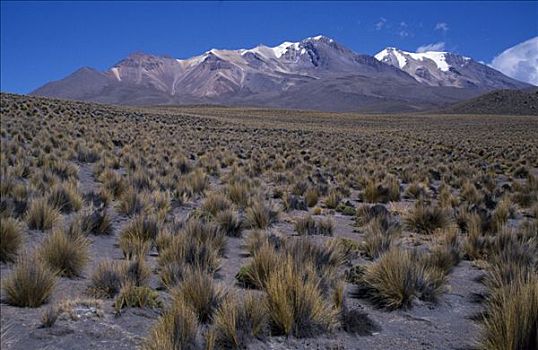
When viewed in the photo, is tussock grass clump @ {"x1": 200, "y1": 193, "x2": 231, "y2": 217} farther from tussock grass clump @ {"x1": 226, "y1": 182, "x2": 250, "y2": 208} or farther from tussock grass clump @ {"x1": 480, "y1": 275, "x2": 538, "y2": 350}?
tussock grass clump @ {"x1": 480, "y1": 275, "x2": 538, "y2": 350}

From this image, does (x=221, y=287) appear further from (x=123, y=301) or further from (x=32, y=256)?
(x=32, y=256)

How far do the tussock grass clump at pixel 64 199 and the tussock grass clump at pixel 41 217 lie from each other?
953mm

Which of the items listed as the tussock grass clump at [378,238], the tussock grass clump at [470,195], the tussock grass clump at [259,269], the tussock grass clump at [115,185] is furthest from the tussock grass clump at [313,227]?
the tussock grass clump at [470,195]

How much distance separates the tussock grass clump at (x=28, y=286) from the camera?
561 cm

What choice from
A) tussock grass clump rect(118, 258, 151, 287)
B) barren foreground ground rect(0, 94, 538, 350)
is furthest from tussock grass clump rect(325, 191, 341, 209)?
tussock grass clump rect(118, 258, 151, 287)

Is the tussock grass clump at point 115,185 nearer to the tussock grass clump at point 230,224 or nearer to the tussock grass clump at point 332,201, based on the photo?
the tussock grass clump at point 230,224

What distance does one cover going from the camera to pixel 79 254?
691cm

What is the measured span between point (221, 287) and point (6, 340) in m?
2.31

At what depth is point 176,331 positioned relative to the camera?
4734mm

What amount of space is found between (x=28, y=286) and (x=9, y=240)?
168cm

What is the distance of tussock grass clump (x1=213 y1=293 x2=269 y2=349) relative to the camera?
16.5 ft

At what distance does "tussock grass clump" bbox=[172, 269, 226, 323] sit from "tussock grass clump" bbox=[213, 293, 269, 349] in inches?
8.5

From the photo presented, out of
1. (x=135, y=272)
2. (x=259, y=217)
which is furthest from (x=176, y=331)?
(x=259, y=217)

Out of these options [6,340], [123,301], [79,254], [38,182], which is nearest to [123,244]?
[79,254]
